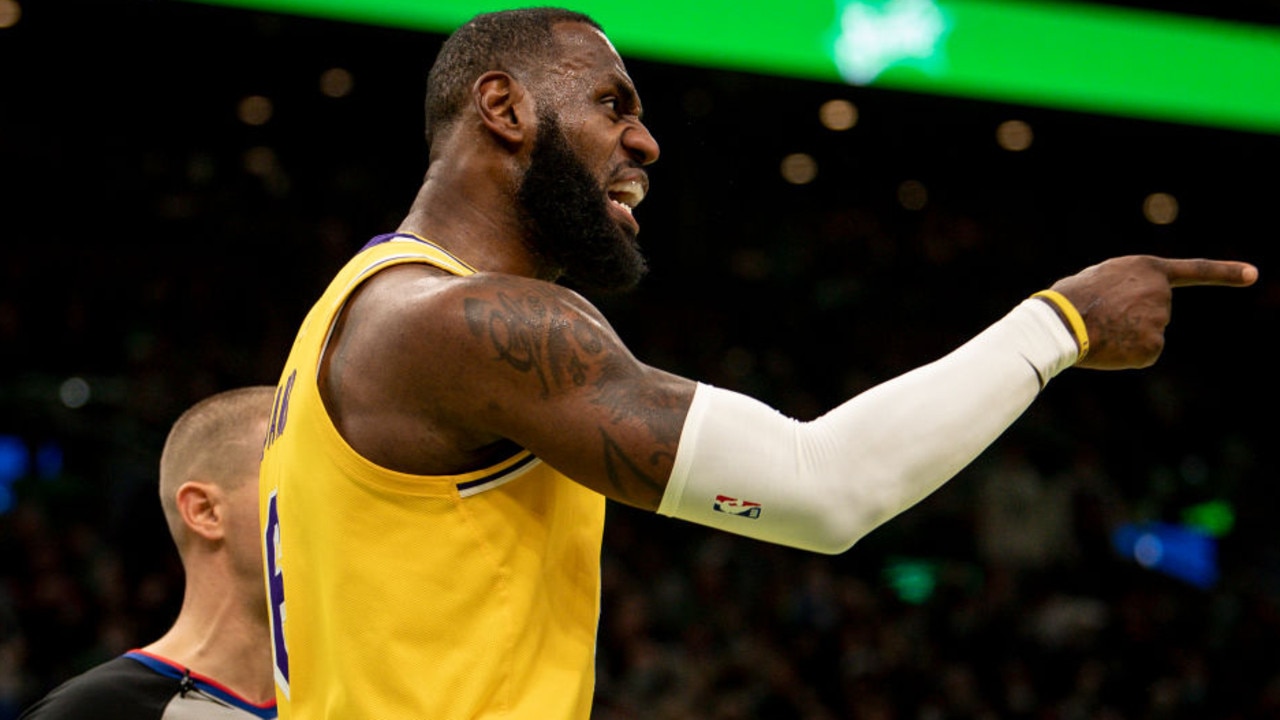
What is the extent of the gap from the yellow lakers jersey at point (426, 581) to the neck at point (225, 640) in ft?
3.37

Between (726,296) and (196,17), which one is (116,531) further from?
(726,296)

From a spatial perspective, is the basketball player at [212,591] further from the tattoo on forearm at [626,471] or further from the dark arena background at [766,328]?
the dark arena background at [766,328]

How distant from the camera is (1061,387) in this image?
1104cm

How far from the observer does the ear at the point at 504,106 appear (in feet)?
7.32

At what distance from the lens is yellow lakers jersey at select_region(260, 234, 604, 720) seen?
75.0 inches

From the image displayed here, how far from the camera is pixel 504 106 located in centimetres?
225

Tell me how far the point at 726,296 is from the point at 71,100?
209 inches

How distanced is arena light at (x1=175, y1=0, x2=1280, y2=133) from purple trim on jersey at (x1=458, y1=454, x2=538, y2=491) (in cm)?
603

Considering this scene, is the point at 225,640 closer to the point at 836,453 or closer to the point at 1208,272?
the point at 836,453

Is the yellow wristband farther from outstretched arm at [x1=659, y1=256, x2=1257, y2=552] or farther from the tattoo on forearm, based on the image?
the tattoo on forearm

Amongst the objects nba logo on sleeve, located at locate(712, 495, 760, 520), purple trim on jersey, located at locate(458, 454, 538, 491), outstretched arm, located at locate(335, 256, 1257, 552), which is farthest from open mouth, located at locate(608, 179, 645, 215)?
nba logo on sleeve, located at locate(712, 495, 760, 520)

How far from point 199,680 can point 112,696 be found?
0.72 feet

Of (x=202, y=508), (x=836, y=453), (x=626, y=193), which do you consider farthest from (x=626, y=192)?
(x=202, y=508)

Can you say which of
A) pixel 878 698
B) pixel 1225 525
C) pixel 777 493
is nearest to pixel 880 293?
pixel 1225 525
